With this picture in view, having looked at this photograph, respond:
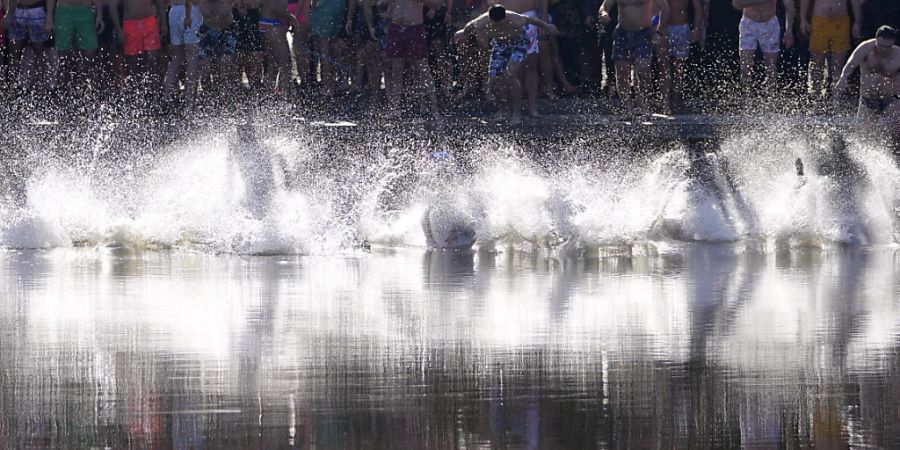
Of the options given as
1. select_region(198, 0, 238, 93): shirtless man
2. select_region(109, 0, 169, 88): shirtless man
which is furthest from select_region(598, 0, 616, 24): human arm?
select_region(109, 0, 169, 88): shirtless man

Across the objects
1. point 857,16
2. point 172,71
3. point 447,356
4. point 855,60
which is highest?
point 857,16

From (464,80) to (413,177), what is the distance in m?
2.01

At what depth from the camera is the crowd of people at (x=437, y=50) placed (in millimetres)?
20047

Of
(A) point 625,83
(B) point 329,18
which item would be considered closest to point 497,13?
(A) point 625,83

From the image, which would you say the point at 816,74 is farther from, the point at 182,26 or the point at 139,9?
the point at 139,9

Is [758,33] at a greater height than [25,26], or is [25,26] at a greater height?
[25,26]

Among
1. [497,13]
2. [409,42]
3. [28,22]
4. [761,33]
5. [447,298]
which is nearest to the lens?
[447,298]

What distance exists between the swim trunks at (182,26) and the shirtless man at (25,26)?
127 cm

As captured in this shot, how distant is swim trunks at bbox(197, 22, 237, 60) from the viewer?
20.2 m

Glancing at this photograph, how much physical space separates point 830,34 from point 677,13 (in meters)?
1.67

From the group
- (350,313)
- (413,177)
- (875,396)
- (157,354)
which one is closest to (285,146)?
(413,177)

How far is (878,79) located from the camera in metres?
20.1

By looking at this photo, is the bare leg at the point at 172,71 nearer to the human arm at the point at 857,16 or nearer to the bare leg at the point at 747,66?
the bare leg at the point at 747,66

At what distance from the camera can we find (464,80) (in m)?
21.1
